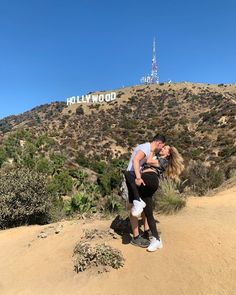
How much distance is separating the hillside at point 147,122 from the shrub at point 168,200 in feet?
94.3

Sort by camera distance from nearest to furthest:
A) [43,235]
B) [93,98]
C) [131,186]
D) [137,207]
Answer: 1. [137,207]
2. [131,186]
3. [43,235]
4. [93,98]

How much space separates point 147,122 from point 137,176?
214 ft

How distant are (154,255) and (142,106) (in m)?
76.2

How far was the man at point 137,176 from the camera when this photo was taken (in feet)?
21.0

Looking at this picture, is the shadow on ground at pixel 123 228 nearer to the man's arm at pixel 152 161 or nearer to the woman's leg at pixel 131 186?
the woman's leg at pixel 131 186

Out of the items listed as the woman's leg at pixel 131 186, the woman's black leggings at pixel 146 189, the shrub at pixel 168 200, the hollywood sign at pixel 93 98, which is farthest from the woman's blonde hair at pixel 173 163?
the hollywood sign at pixel 93 98

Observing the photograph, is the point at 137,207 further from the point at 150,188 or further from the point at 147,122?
the point at 147,122

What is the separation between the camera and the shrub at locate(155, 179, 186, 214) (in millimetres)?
9617

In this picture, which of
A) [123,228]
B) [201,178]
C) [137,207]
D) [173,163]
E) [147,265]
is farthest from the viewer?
[201,178]

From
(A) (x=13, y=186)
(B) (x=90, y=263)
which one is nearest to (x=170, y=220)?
(B) (x=90, y=263)

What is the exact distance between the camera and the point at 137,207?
21.1 feet

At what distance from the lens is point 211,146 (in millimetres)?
49719

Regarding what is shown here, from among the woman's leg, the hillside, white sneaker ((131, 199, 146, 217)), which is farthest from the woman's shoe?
the hillside

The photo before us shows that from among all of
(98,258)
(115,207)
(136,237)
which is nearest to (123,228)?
(136,237)
